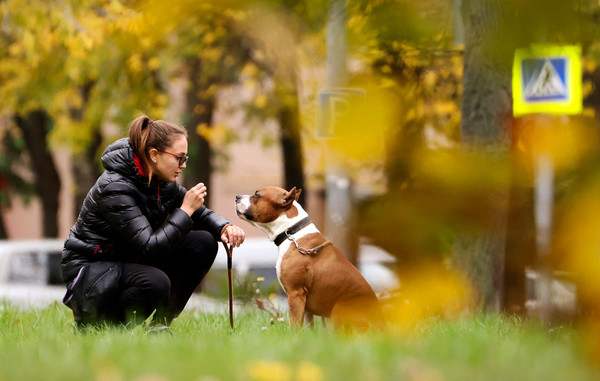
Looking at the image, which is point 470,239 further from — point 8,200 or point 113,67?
point 8,200

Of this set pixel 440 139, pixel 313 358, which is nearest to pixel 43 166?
pixel 313 358

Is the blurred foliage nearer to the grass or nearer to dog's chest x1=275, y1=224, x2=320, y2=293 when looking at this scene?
dog's chest x1=275, y1=224, x2=320, y2=293

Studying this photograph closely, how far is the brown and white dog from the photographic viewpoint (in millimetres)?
3943

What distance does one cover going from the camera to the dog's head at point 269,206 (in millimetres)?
4281

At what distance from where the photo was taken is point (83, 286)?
13.2ft

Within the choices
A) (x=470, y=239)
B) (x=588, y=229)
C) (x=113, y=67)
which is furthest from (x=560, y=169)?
(x=113, y=67)

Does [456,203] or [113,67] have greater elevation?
[113,67]

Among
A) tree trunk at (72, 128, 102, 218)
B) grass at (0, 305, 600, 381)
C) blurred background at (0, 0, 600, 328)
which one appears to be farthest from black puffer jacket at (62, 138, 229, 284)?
tree trunk at (72, 128, 102, 218)

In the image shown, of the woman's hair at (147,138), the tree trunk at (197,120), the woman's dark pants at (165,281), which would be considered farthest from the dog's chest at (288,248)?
the tree trunk at (197,120)

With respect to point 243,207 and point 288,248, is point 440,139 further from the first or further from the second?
point 243,207

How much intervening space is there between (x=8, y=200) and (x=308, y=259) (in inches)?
639

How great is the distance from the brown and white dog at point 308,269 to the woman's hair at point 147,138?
62 cm

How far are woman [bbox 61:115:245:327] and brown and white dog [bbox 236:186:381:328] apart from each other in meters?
0.21

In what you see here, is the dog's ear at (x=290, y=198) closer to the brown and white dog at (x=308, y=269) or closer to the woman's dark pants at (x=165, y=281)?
the brown and white dog at (x=308, y=269)
